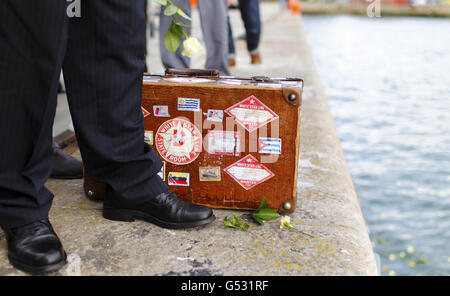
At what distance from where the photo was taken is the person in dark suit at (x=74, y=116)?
1.20 metres

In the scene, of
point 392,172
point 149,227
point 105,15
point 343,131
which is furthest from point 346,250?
point 343,131

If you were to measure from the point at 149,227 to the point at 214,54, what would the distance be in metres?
1.82

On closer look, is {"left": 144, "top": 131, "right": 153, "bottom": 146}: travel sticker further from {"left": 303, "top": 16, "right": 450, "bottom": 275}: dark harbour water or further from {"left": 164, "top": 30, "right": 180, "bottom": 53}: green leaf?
{"left": 303, "top": 16, "right": 450, "bottom": 275}: dark harbour water

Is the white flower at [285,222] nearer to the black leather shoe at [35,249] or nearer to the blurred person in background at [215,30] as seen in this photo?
the black leather shoe at [35,249]

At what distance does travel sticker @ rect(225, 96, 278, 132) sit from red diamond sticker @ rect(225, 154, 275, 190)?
111 millimetres

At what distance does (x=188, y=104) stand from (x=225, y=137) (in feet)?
0.53

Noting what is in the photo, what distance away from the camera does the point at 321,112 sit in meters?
3.09

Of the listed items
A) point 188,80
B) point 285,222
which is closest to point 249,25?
point 188,80

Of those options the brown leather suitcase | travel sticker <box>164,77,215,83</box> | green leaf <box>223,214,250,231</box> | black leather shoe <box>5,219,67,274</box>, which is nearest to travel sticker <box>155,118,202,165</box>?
the brown leather suitcase

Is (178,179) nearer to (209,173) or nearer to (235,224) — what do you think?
(209,173)

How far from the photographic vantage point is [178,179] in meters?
1.69

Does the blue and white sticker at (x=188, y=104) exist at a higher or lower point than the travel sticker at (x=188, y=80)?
lower

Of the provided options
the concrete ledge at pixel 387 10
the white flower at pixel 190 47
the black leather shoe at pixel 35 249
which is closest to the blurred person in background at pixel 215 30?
the white flower at pixel 190 47

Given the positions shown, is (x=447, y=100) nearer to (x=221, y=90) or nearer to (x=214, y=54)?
(x=214, y=54)
